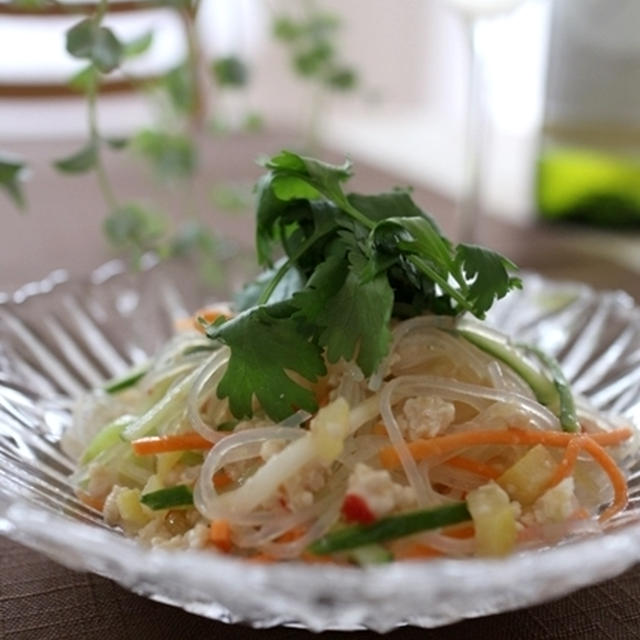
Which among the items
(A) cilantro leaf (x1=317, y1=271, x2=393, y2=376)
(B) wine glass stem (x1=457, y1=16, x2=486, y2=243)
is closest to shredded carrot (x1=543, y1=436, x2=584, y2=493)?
(A) cilantro leaf (x1=317, y1=271, x2=393, y2=376)

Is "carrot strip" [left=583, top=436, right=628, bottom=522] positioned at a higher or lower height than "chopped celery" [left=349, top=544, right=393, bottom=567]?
lower

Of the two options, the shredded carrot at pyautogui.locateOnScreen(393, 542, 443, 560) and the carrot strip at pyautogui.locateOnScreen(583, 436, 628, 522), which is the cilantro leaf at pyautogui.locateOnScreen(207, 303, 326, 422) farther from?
the carrot strip at pyautogui.locateOnScreen(583, 436, 628, 522)

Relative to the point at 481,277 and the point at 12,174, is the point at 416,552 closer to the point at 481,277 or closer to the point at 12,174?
the point at 481,277

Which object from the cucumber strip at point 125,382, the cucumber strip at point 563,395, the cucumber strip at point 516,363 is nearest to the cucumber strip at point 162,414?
the cucumber strip at point 125,382

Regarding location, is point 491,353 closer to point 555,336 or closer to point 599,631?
point 599,631

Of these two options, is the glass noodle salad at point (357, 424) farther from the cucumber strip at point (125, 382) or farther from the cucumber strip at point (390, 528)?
the cucumber strip at point (125, 382)

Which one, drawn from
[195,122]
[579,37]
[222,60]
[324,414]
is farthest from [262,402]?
[195,122]
